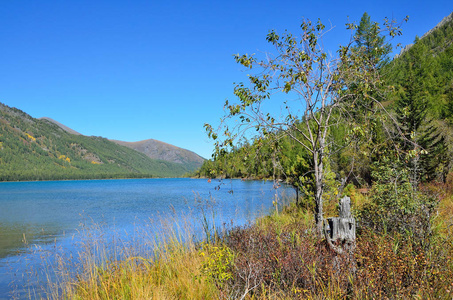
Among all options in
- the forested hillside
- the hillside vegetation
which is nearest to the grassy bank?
the hillside vegetation

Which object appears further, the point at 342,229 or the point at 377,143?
the point at 377,143

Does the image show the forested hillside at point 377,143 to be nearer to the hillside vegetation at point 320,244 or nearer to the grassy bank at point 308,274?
the hillside vegetation at point 320,244

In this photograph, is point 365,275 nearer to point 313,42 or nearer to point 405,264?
point 405,264

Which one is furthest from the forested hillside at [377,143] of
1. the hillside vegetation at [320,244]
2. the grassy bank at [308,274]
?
the grassy bank at [308,274]

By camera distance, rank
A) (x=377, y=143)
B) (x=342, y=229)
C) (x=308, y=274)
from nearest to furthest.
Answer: (x=308, y=274)
(x=342, y=229)
(x=377, y=143)

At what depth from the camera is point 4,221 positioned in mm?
23125

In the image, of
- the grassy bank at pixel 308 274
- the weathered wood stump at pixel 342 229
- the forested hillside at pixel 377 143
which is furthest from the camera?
the forested hillside at pixel 377 143

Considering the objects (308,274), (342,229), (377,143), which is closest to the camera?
(308,274)

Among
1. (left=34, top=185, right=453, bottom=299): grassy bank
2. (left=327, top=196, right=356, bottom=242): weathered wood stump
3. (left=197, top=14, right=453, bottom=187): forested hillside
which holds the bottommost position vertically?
(left=34, top=185, right=453, bottom=299): grassy bank

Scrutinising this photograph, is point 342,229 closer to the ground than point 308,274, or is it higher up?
higher up

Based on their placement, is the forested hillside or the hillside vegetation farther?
the forested hillside

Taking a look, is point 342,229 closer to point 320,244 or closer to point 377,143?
point 320,244

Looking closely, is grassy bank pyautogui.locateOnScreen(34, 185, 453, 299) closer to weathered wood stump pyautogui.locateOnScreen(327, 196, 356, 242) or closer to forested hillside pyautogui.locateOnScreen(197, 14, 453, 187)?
weathered wood stump pyautogui.locateOnScreen(327, 196, 356, 242)

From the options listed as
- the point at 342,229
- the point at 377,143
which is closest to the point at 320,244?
the point at 342,229
